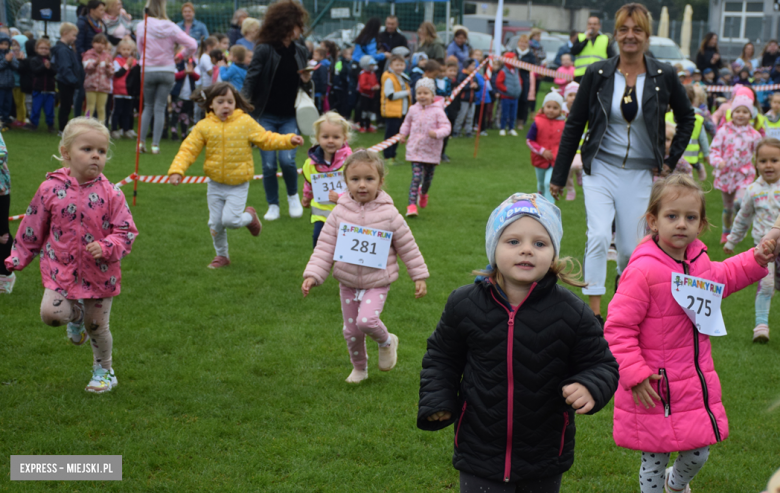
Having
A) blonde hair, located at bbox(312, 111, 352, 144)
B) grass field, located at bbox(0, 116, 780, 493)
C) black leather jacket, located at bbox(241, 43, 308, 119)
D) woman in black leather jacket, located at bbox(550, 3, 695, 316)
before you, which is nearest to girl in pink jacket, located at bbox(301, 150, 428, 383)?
grass field, located at bbox(0, 116, 780, 493)

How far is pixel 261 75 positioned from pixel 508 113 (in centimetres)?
1401

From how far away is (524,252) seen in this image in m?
3.08

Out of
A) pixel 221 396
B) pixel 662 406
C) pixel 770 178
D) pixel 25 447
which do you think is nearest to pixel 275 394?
pixel 221 396

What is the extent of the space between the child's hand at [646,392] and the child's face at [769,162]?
11.8ft

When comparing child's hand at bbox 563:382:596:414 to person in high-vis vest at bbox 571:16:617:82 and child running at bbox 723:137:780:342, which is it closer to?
child running at bbox 723:137:780:342

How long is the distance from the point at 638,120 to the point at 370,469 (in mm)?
3345

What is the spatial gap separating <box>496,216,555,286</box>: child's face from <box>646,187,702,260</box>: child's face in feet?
3.19

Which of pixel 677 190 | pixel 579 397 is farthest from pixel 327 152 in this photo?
pixel 579 397

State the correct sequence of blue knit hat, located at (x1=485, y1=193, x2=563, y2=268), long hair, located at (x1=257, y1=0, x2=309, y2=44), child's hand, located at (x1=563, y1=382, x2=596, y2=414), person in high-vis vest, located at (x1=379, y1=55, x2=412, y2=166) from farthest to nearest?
person in high-vis vest, located at (x1=379, y1=55, x2=412, y2=166) → long hair, located at (x1=257, y1=0, x2=309, y2=44) → blue knit hat, located at (x1=485, y1=193, x2=563, y2=268) → child's hand, located at (x1=563, y1=382, x2=596, y2=414)

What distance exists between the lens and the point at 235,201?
835 cm

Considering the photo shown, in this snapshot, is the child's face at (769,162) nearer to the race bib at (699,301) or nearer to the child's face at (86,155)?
the race bib at (699,301)

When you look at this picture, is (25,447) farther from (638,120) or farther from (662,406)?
(638,120)

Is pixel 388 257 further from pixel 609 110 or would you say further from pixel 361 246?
pixel 609 110

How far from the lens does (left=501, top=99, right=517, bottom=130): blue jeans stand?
2266cm
